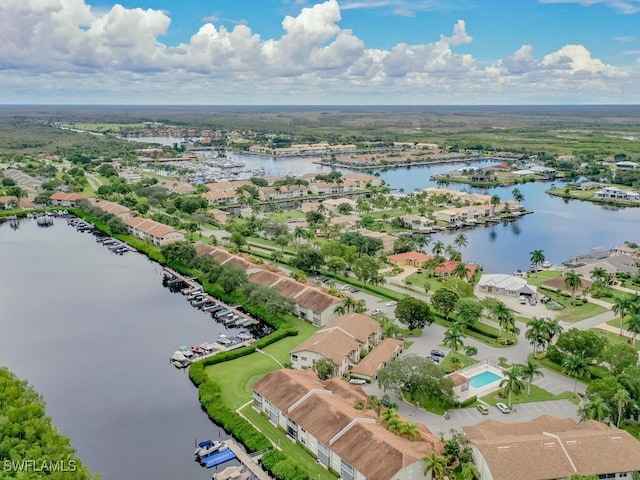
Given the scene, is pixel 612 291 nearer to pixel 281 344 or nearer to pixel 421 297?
pixel 421 297

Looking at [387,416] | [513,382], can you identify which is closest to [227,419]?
[387,416]

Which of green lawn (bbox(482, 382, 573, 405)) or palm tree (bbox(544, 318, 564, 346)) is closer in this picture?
green lawn (bbox(482, 382, 573, 405))

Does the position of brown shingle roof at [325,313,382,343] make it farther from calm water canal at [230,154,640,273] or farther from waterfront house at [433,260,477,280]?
calm water canal at [230,154,640,273]

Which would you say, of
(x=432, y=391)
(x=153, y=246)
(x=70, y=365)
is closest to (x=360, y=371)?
(x=432, y=391)

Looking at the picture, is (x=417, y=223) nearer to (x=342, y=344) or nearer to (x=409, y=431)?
(x=342, y=344)

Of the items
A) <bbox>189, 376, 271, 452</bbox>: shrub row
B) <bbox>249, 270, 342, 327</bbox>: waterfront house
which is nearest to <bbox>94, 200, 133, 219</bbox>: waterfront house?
<bbox>249, 270, 342, 327</bbox>: waterfront house

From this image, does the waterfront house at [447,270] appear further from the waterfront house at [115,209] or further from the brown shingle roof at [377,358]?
the waterfront house at [115,209]

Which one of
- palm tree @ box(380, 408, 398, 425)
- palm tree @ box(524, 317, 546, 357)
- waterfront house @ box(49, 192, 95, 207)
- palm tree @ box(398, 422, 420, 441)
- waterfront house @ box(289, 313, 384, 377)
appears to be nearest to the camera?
palm tree @ box(398, 422, 420, 441)
